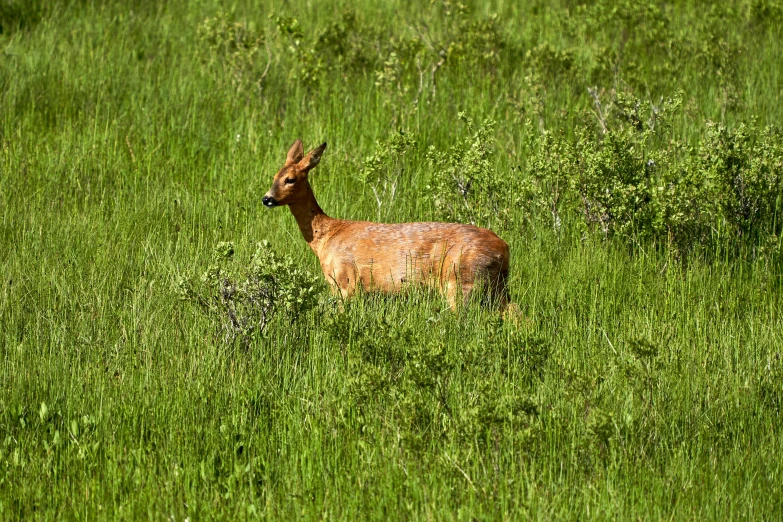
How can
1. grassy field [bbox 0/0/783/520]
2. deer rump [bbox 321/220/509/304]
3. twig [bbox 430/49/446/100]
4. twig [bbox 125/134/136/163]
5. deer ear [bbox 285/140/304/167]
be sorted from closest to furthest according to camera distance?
grassy field [bbox 0/0/783/520] < deer rump [bbox 321/220/509/304] < deer ear [bbox 285/140/304/167] < twig [bbox 125/134/136/163] < twig [bbox 430/49/446/100]

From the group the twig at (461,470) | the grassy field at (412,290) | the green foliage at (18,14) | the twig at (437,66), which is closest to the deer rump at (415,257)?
the grassy field at (412,290)

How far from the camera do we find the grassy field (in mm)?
5211

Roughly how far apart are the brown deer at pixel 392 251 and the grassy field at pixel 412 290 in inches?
11.8

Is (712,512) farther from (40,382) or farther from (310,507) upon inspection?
(40,382)

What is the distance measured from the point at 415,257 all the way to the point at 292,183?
1328 millimetres

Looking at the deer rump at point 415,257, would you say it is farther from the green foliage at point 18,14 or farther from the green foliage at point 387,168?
the green foliage at point 18,14

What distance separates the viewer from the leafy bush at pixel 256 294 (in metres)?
6.71

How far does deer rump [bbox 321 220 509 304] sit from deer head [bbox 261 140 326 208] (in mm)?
420

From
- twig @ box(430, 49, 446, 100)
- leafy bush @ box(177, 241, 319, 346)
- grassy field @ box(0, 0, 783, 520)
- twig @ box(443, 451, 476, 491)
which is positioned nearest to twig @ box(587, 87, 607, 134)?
grassy field @ box(0, 0, 783, 520)

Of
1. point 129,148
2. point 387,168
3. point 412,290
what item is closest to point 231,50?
point 129,148

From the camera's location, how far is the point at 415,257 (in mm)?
7801

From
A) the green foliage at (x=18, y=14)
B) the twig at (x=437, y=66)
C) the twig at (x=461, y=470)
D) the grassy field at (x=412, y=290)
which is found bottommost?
the twig at (x=461, y=470)

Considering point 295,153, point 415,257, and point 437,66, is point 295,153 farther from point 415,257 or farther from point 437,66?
point 437,66

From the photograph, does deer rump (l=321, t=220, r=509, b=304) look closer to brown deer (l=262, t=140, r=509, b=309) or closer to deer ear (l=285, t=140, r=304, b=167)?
brown deer (l=262, t=140, r=509, b=309)
